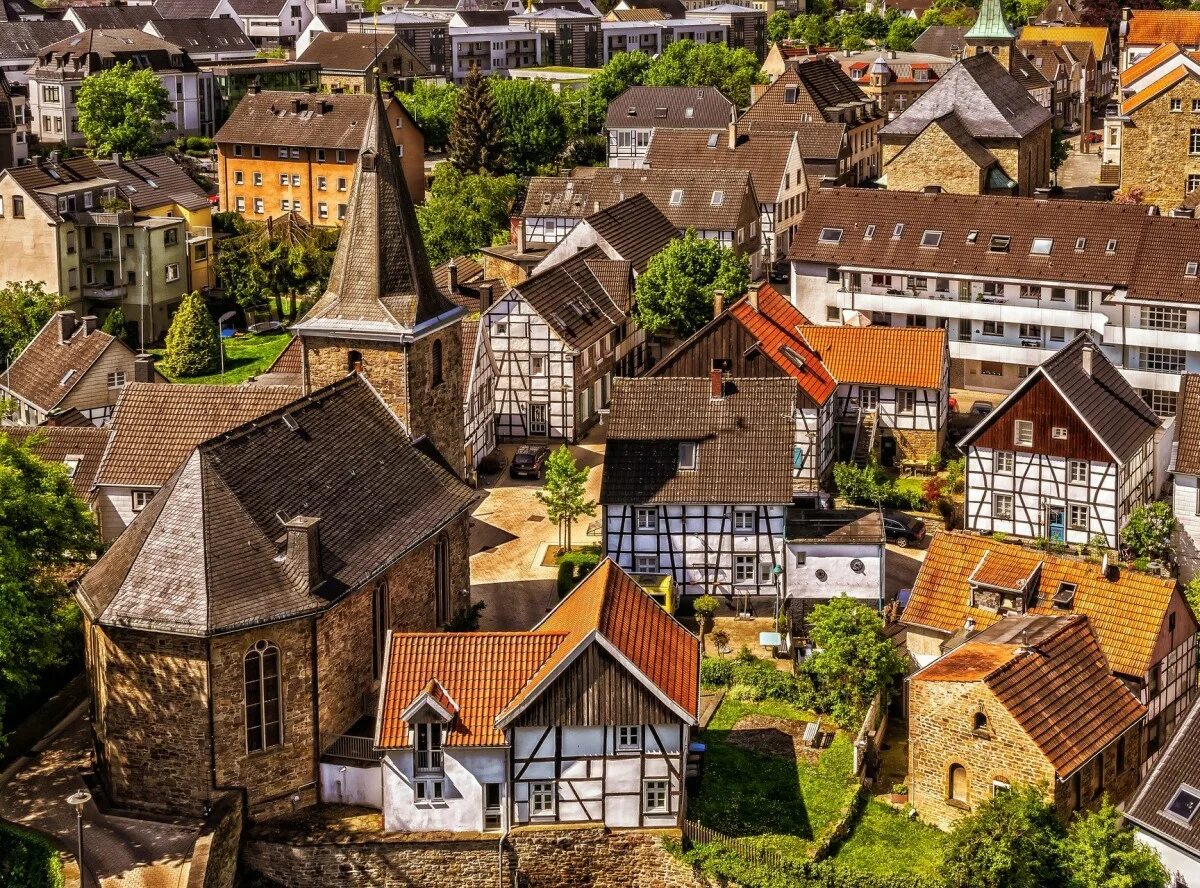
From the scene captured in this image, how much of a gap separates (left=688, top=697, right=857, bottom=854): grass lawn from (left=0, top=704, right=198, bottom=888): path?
14.6 m

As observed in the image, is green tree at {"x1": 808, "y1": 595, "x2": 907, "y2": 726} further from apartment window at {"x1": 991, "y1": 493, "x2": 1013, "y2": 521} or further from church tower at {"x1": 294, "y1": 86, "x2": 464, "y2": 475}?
apartment window at {"x1": 991, "y1": 493, "x2": 1013, "y2": 521}

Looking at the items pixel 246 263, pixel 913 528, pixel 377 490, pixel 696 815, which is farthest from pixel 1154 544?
pixel 246 263

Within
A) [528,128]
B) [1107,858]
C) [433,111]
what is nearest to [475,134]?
[528,128]

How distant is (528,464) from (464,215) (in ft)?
124

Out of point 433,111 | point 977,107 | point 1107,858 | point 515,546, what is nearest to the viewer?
point 1107,858

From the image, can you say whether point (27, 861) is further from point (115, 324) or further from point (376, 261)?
point (115, 324)

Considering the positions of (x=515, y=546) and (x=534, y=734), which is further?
(x=515, y=546)

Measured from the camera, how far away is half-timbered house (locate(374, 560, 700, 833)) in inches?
1945

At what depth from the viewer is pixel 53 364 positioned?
286 feet

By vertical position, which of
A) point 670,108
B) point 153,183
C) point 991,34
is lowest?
point 153,183

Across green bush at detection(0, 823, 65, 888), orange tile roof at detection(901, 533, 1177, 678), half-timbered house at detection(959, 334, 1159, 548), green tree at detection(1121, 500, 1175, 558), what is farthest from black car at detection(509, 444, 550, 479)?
green bush at detection(0, 823, 65, 888)

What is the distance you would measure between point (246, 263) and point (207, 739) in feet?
222

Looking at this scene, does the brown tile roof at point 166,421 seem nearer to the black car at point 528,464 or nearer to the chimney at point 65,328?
the black car at point 528,464

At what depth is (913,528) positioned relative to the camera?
236 ft
